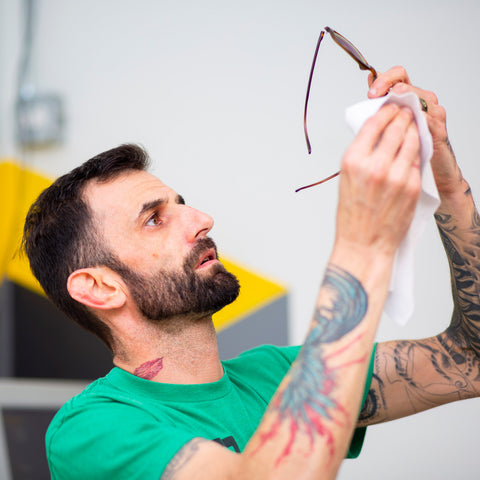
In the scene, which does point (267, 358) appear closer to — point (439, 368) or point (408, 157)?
point (439, 368)

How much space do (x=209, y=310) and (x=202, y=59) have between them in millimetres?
1239

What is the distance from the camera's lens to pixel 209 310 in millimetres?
1000

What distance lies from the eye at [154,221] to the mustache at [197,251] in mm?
86

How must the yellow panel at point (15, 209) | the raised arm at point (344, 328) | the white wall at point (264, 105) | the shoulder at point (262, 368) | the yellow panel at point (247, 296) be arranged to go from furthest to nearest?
the yellow panel at point (15, 209)
the yellow panel at point (247, 296)
the white wall at point (264, 105)
the shoulder at point (262, 368)
the raised arm at point (344, 328)

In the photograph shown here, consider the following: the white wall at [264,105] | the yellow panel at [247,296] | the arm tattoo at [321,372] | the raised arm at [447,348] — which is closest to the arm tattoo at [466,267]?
the raised arm at [447,348]

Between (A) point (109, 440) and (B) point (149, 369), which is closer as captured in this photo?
(A) point (109, 440)

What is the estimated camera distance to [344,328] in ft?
2.15

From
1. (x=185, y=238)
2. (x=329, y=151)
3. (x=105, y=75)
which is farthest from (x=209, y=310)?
(x=105, y=75)

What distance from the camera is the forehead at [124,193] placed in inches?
41.9

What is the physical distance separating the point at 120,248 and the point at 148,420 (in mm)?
325

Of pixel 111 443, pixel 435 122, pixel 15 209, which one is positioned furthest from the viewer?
pixel 15 209

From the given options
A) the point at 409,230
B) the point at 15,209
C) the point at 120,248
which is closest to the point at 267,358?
the point at 120,248

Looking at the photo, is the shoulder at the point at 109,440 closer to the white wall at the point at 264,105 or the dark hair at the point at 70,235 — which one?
the dark hair at the point at 70,235

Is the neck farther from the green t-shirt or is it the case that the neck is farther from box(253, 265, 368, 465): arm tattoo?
box(253, 265, 368, 465): arm tattoo
